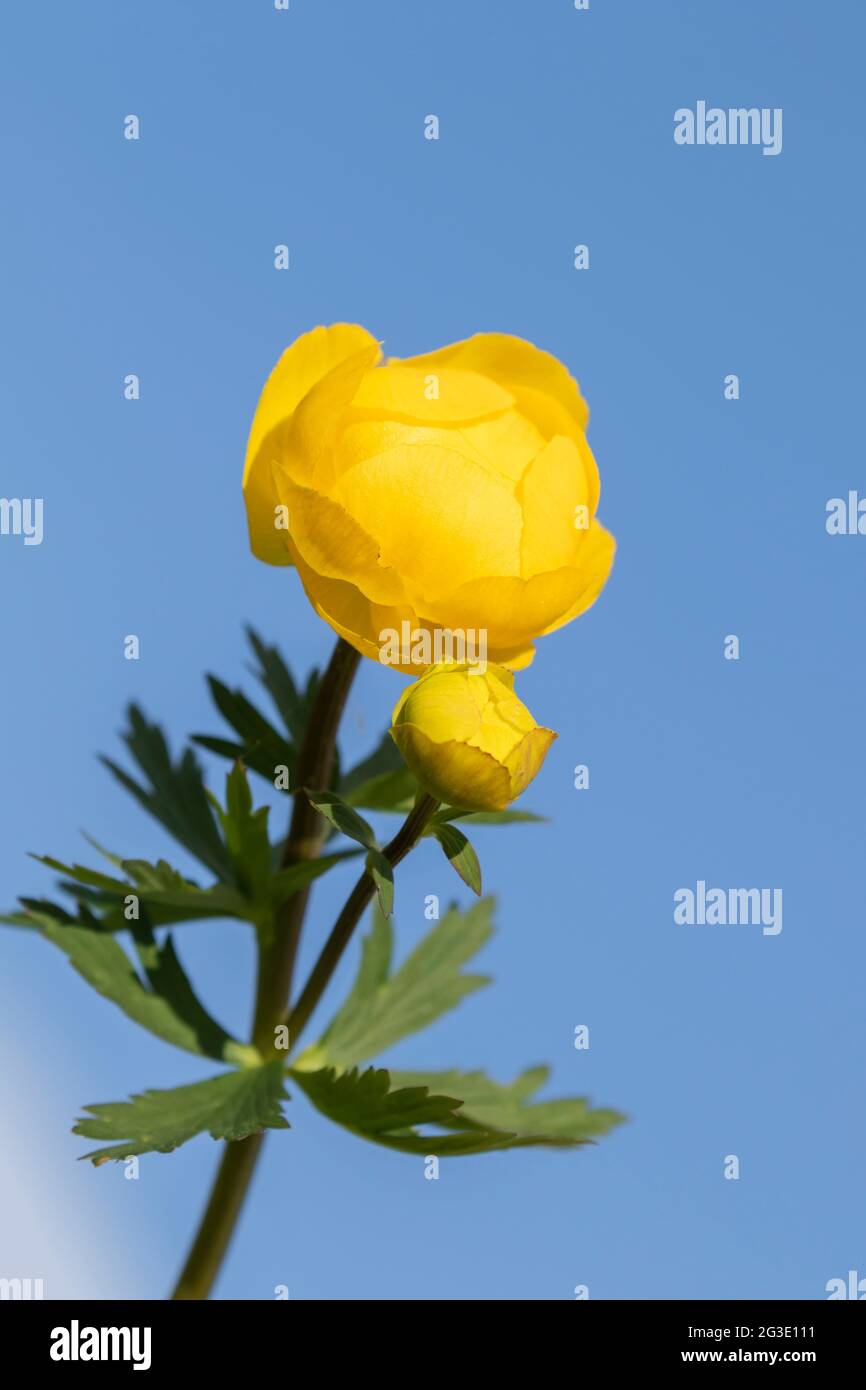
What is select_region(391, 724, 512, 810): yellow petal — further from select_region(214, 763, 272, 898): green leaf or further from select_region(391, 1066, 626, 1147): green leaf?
select_region(391, 1066, 626, 1147): green leaf

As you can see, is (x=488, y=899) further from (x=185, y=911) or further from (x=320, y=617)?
(x=320, y=617)

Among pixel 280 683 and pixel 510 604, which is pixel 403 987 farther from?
pixel 510 604

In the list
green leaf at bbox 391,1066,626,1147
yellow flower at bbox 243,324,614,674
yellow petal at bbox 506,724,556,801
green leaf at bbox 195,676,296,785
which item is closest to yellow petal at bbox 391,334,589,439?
yellow flower at bbox 243,324,614,674

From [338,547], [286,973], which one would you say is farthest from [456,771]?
[286,973]

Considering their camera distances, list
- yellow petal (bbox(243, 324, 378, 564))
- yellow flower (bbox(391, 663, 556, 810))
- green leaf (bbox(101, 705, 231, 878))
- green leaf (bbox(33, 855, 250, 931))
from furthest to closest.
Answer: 1. green leaf (bbox(101, 705, 231, 878))
2. green leaf (bbox(33, 855, 250, 931))
3. yellow petal (bbox(243, 324, 378, 564))
4. yellow flower (bbox(391, 663, 556, 810))
